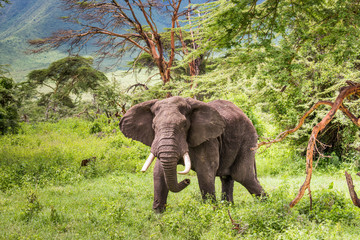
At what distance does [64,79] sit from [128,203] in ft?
60.0

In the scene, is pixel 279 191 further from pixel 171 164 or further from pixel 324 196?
pixel 171 164

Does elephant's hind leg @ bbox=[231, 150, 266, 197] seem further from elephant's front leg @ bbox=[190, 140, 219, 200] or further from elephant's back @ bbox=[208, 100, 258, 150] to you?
elephant's front leg @ bbox=[190, 140, 219, 200]

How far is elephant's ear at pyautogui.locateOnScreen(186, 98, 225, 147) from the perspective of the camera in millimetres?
5422

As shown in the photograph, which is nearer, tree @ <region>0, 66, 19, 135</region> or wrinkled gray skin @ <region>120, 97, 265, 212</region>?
wrinkled gray skin @ <region>120, 97, 265, 212</region>

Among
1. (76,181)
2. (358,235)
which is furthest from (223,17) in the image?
(76,181)

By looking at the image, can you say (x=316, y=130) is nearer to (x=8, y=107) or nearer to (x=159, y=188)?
(x=159, y=188)

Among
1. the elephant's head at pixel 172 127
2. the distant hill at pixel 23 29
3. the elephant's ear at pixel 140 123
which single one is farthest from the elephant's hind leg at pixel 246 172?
the distant hill at pixel 23 29

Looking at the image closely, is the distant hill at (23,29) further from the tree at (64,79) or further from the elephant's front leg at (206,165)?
the elephant's front leg at (206,165)

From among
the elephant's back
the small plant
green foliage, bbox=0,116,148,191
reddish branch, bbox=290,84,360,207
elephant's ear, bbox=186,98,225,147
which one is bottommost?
green foliage, bbox=0,116,148,191

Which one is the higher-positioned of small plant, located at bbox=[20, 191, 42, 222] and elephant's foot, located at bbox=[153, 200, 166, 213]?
small plant, located at bbox=[20, 191, 42, 222]

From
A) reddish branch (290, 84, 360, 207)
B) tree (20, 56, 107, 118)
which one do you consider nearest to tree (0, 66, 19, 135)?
tree (20, 56, 107, 118)

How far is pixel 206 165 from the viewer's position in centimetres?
548

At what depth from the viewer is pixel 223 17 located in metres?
5.00

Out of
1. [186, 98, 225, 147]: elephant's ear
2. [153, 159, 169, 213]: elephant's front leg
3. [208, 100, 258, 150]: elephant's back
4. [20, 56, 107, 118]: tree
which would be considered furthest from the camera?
[20, 56, 107, 118]: tree
